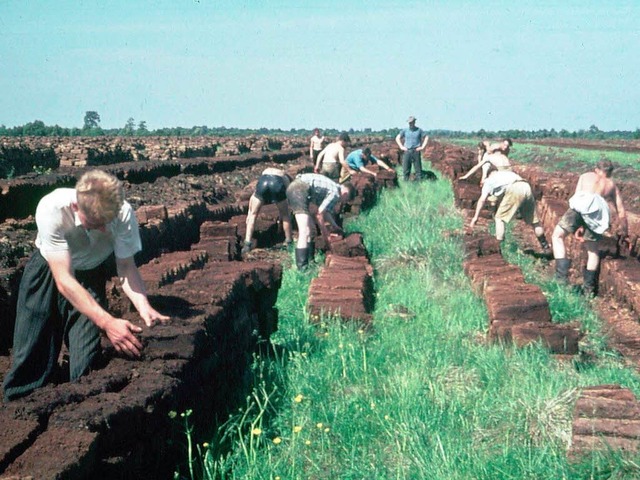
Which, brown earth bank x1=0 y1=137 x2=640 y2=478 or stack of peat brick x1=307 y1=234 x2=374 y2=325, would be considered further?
stack of peat brick x1=307 y1=234 x2=374 y2=325

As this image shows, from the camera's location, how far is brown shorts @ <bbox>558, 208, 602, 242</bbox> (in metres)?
9.07

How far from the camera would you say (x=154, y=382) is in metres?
3.89

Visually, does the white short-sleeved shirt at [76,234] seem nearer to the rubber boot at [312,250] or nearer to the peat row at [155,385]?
the peat row at [155,385]

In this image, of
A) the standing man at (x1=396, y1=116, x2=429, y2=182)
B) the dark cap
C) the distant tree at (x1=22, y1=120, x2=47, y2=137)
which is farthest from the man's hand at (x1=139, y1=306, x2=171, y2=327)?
the distant tree at (x1=22, y1=120, x2=47, y2=137)

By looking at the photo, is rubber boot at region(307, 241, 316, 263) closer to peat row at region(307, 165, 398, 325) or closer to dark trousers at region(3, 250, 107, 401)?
peat row at region(307, 165, 398, 325)

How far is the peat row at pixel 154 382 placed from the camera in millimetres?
3137

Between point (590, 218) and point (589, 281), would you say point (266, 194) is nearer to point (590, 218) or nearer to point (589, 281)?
point (590, 218)

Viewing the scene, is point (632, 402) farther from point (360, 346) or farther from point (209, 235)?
point (209, 235)

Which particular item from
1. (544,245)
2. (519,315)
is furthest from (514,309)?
(544,245)

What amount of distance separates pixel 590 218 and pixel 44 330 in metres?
6.50

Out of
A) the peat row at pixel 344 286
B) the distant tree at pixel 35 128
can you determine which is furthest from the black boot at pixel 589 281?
the distant tree at pixel 35 128

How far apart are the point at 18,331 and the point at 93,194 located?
3.98 ft

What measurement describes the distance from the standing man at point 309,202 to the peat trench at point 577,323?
6.16 ft

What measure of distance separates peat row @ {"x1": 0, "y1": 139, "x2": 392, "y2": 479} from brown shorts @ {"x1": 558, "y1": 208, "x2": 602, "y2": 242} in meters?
3.90
